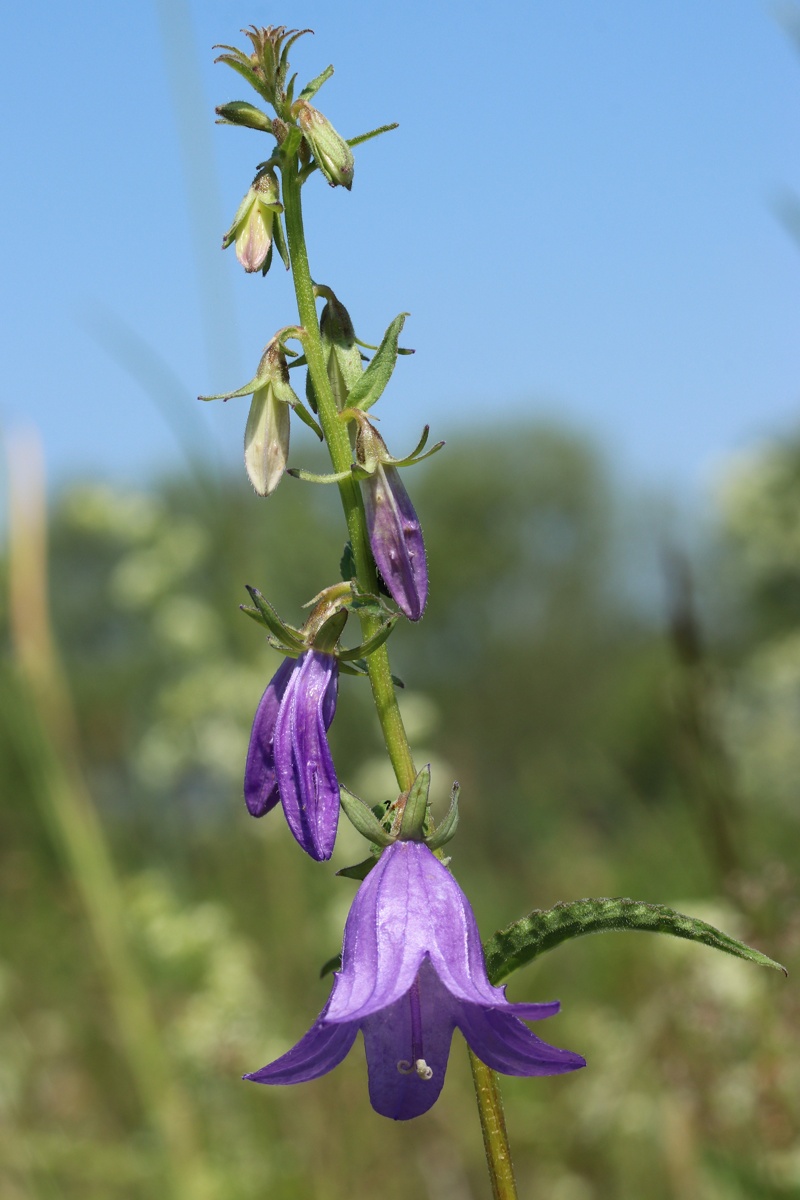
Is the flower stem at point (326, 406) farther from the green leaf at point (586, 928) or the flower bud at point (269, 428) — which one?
the green leaf at point (586, 928)

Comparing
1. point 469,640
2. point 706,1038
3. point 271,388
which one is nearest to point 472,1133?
point 706,1038

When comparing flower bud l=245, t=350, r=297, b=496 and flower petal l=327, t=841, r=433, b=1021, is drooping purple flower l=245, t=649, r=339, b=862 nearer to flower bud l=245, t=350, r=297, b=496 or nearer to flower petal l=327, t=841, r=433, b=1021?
flower petal l=327, t=841, r=433, b=1021

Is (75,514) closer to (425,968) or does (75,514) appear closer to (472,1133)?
(472,1133)

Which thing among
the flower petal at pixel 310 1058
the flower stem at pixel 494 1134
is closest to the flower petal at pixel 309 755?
the flower petal at pixel 310 1058

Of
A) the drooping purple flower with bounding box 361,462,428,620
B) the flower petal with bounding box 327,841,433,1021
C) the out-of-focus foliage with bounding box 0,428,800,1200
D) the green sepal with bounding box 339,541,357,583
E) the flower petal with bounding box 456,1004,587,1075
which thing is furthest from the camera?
the out-of-focus foliage with bounding box 0,428,800,1200

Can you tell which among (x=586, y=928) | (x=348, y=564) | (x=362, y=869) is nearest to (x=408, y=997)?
(x=362, y=869)

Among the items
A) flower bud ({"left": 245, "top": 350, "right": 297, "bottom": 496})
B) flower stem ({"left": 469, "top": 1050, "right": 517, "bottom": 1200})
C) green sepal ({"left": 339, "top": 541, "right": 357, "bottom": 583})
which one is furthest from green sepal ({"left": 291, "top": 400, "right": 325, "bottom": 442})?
flower stem ({"left": 469, "top": 1050, "right": 517, "bottom": 1200})
